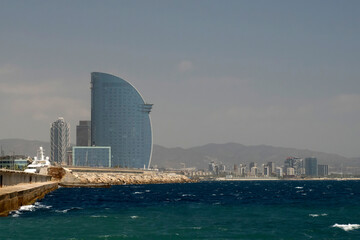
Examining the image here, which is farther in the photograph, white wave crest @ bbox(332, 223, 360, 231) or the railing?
the railing

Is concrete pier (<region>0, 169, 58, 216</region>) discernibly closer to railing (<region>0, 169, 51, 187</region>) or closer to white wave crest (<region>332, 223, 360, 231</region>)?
railing (<region>0, 169, 51, 187</region>)

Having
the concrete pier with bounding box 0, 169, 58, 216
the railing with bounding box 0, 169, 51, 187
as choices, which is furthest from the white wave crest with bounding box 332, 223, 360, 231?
the railing with bounding box 0, 169, 51, 187

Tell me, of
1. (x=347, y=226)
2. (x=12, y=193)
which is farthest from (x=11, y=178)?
(x=347, y=226)

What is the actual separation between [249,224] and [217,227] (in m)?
4.19

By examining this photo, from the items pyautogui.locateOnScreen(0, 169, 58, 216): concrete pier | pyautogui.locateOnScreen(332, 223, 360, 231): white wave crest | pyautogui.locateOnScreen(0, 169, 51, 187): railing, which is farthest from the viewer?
pyautogui.locateOnScreen(0, 169, 51, 187): railing

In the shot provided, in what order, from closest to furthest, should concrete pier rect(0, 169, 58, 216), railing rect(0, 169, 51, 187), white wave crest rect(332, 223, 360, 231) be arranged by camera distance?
white wave crest rect(332, 223, 360, 231) < concrete pier rect(0, 169, 58, 216) < railing rect(0, 169, 51, 187)

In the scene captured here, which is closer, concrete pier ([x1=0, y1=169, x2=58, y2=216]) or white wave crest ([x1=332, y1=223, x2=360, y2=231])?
white wave crest ([x1=332, y1=223, x2=360, y2=231])

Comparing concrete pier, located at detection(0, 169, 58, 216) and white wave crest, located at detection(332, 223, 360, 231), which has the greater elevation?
concrete pier, located at detection(0, 169, 58, 216)

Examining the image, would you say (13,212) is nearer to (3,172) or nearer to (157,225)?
(3,172)

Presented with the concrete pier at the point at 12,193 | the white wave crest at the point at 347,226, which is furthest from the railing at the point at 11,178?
the white wave crest at the point at 347,226

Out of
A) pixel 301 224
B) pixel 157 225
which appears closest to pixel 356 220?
pixel 301 224

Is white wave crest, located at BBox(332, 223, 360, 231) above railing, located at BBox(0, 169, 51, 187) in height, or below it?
below

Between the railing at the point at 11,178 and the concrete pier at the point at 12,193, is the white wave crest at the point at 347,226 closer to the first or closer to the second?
the concrete pier at the point at 12,193

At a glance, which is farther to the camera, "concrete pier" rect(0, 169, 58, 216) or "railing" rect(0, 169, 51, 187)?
"railing" rect(0, 169, 51, 187)
